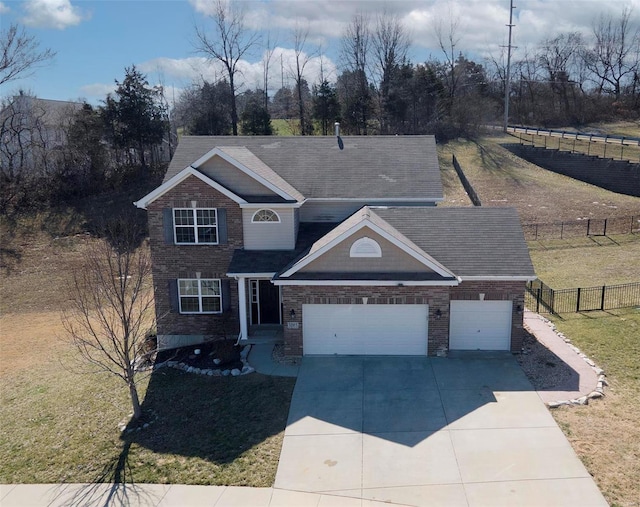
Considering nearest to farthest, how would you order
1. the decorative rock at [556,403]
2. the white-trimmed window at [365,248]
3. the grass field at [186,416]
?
the grass field at [186,416] < the decorative rock at [556,403] < the white-trimmed window at [365,248]

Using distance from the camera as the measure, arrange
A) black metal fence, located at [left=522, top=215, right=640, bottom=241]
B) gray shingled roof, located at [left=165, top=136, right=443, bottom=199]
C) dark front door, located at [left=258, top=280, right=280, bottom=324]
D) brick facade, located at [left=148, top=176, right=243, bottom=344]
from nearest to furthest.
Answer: brick facade, located at [left=148, top=176, right=243, bottom=344]
dark front door, located at [left=258, top=280, right=280, bottom=324]
gray shingled roof, located at [left=165, top=136, right=443, bottom=199]
black metal fence, located at [left=522, top=215, right=640, bottom=241]

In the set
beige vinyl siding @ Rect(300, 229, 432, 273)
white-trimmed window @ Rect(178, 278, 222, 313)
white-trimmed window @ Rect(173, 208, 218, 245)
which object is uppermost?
white-trimmed window @ Rect(173, 208, 218, 245)

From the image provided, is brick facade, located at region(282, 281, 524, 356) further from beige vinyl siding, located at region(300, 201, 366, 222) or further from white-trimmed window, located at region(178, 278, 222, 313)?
beige vinyl siding, located at region(300, 201, 366, 222)

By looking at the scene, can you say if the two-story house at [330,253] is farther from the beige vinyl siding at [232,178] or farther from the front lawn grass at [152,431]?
the front lawn grass at [152,431]

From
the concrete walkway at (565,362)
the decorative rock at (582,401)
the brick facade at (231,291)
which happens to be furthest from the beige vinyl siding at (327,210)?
the decorative rock at (582,401)

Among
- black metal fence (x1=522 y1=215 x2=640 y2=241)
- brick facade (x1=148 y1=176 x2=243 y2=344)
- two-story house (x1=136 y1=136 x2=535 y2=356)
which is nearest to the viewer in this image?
two-story house (x1=136 y1=136 x2=535 y2=356)

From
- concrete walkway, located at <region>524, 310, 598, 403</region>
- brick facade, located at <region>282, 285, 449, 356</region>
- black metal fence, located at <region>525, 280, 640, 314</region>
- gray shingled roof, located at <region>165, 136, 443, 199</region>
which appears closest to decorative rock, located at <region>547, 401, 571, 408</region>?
concrete walkway, located at <region>524, 310, 598, 403</region>

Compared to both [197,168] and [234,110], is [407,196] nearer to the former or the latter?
[197,168]

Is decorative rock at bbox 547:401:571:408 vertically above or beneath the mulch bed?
above
